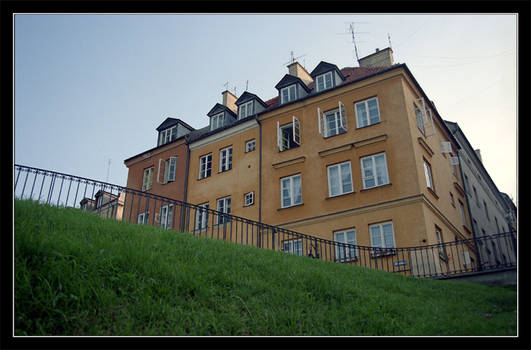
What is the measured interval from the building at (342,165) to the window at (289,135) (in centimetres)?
6

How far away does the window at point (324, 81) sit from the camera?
81.5 ft

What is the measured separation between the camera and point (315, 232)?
70.0ft

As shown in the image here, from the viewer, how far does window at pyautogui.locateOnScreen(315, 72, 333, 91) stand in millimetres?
24844

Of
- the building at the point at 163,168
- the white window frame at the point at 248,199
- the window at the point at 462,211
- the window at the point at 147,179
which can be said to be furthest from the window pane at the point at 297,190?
the window at the point at 147,179

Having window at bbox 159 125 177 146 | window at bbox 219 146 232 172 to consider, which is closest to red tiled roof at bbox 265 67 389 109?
window at bbox 219 146 232 172

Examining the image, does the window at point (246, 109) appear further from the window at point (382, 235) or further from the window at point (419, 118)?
the window at point (382, 235)

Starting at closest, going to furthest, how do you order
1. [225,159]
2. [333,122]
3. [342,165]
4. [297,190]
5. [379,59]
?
[342,165], [297,190], [333,122], [379,59], [225,159]

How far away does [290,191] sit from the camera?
23.4m

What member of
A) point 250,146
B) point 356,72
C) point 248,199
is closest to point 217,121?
point 250,146

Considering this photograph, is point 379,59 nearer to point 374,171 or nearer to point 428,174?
point 428,174

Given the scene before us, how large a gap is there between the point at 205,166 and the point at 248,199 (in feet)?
16.3

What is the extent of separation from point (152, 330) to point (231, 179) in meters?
20.9
